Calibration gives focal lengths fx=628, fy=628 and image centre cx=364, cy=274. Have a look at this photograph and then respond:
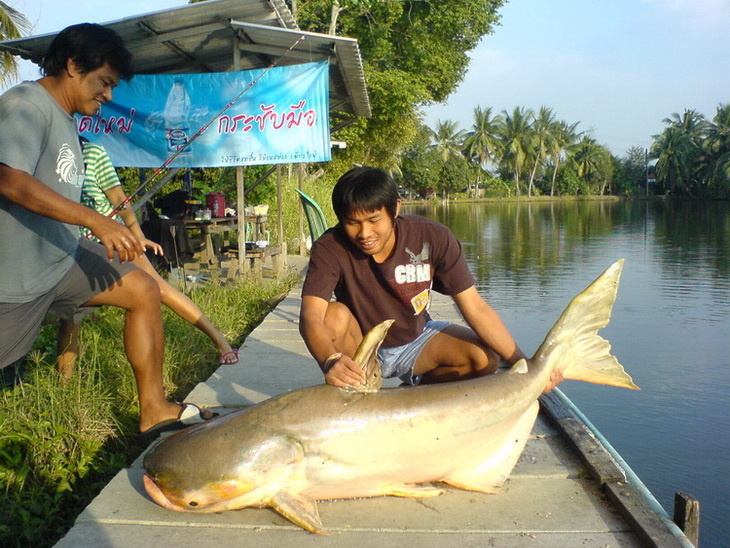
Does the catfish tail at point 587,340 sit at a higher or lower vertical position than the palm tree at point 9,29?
lower

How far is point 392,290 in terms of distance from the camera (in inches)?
121

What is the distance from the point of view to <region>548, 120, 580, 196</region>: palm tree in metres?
72.7

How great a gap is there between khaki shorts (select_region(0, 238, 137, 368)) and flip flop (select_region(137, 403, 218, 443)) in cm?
66

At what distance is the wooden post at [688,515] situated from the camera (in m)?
2.48

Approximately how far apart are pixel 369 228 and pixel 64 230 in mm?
1362

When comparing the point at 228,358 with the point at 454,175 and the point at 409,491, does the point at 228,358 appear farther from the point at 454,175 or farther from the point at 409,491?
the point at 454,175

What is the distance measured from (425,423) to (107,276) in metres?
1.63

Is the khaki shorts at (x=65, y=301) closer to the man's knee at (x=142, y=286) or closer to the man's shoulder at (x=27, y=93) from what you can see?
the man's knee at (x=142, y=286)

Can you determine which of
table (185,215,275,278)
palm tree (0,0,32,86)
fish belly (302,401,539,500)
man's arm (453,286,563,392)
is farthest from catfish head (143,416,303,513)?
palm tree (0,0,32,86)

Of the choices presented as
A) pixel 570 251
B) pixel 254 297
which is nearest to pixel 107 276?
pixel 254 297

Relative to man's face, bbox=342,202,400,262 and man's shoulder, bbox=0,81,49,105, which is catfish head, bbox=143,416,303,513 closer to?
man's face, bbox=342,202,400,262

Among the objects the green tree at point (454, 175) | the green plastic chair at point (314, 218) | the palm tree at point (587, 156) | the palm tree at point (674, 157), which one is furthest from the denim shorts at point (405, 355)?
the palm tree at point (587, 156)

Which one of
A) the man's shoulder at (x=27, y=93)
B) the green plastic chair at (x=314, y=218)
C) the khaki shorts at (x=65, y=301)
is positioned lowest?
the khaki shorts at (x=65, y=301)

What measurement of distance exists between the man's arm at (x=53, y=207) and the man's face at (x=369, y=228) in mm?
906
